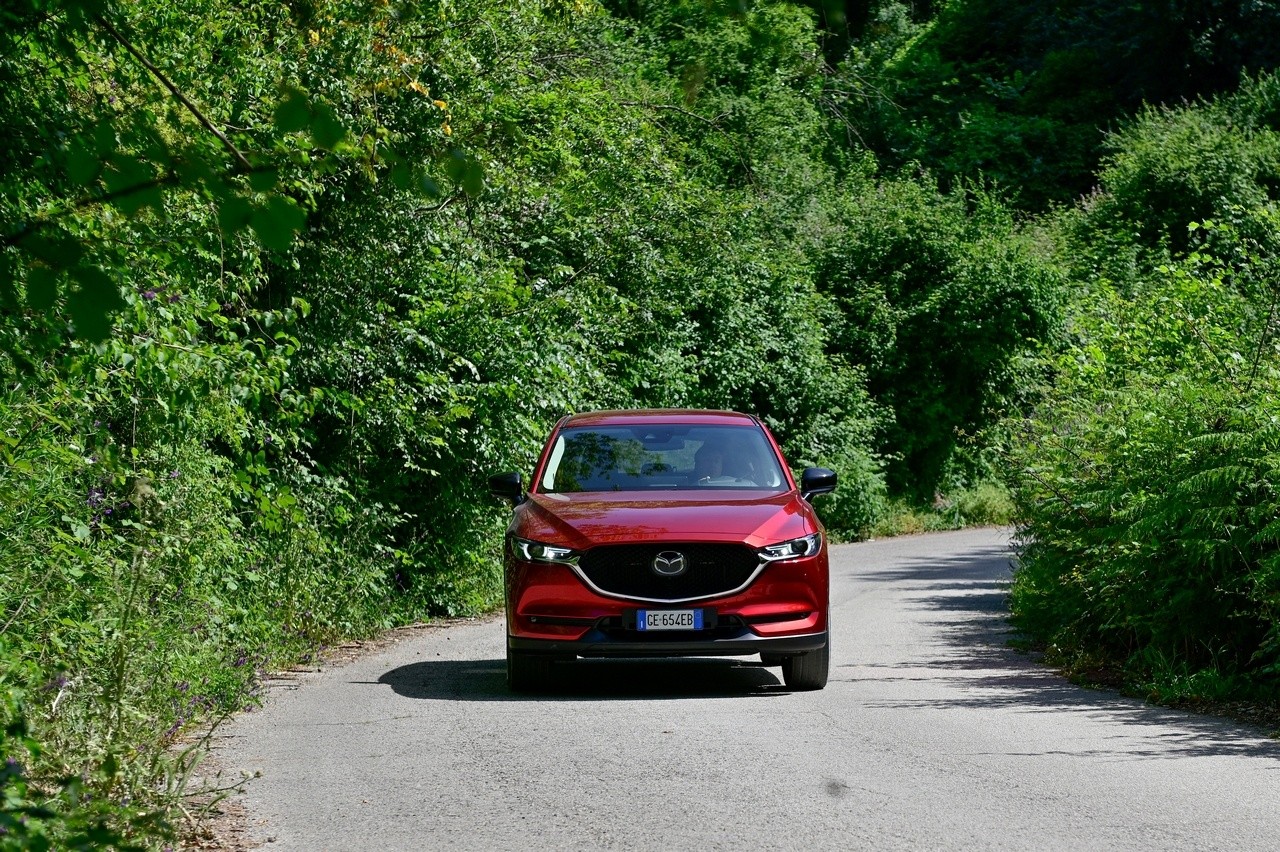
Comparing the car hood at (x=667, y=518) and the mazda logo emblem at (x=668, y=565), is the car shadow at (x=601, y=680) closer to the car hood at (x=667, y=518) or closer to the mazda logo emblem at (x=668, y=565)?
the mazda logo emblem at (x=668, y=565)

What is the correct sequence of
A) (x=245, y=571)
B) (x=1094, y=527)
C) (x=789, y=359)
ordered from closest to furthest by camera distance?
1. (x=245, y=571)
2. (x=1094, y=527)
3. (x=789, y=359)

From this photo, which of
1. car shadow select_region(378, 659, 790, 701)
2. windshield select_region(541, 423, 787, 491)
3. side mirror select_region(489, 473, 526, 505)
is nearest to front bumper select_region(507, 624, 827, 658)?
car shadow select_region(378, 659, 790, 701)

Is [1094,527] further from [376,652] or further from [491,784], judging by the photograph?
[491,784]

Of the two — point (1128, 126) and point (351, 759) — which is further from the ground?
point (1128, 126)

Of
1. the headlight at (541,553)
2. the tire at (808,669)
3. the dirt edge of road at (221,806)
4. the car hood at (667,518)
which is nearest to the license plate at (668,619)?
the car hood at (667,518)

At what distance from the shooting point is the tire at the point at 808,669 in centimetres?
1089

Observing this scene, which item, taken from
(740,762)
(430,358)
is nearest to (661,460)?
(740,762)

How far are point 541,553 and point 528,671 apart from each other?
34.8 inches

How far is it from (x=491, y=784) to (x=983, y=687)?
483 cm

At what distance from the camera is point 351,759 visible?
27.6ft

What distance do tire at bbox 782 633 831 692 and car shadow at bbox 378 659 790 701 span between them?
128 mm

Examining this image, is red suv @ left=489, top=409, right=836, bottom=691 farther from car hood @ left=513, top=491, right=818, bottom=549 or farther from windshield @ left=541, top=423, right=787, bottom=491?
windshield @ left=541, top=423, right=787, bottom=491

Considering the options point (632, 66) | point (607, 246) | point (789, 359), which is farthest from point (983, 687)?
point (632, 66)

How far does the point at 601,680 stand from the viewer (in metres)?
11.8
